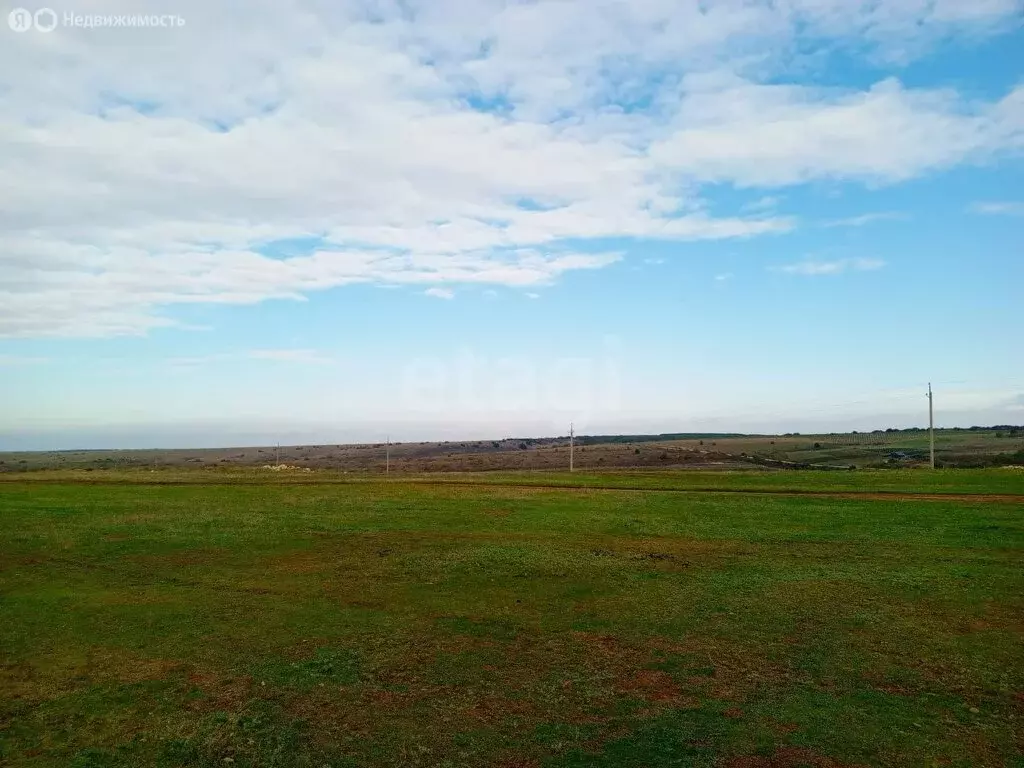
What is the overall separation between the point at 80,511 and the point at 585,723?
32.0 m

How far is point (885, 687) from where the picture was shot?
980cm

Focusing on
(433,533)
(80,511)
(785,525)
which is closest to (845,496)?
(785,525)

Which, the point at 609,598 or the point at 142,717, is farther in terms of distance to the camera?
the point at 609,598

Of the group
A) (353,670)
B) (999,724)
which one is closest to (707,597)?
(999,724)

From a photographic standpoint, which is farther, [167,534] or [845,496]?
[845,496]

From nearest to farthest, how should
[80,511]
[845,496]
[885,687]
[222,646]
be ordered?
1. [885,687]
2. [222,646]
3. [80,511]
4. [845,496]

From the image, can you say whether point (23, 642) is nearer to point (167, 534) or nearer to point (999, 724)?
point (167, 534)

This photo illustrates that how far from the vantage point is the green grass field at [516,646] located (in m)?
8.27

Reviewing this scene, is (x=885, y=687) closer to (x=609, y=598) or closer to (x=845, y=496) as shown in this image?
(x=609, y=598)

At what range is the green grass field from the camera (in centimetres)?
827

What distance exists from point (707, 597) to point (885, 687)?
5.44 m

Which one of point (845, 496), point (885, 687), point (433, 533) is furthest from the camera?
point (845, 496)

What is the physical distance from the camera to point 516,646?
11.8 meters

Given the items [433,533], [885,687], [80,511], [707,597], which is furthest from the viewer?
[80,511]
